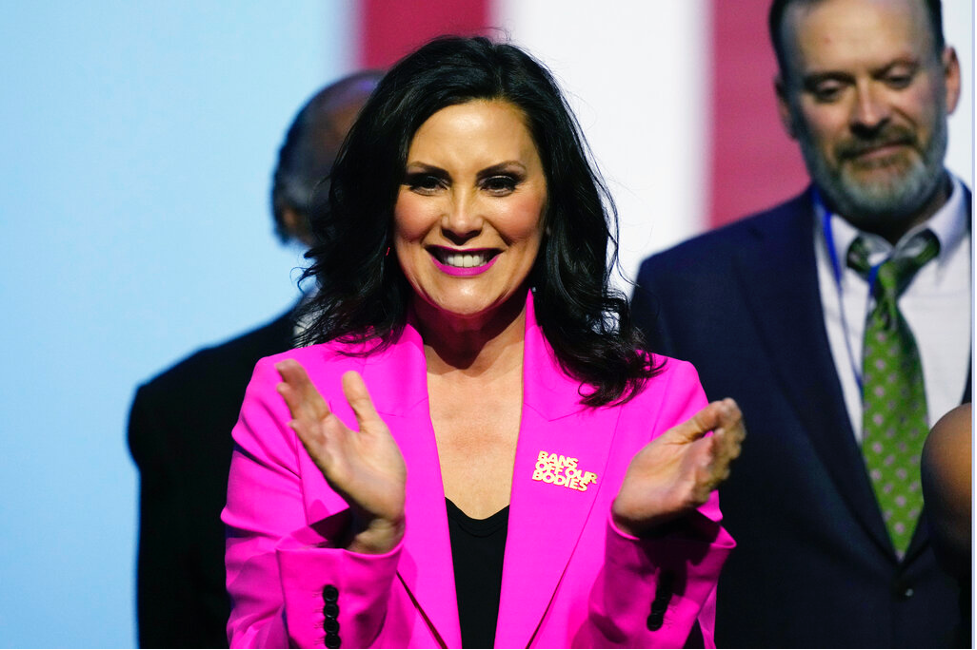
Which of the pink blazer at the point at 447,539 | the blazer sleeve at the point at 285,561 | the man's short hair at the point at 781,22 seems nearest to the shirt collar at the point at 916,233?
the man's short hair at the point at 781,22

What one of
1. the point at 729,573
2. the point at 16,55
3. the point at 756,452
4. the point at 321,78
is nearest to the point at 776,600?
the point at 729,573

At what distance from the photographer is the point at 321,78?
3.18 meters

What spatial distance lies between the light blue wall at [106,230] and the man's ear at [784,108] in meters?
1.21

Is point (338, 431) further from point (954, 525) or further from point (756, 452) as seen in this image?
point (756, 452)

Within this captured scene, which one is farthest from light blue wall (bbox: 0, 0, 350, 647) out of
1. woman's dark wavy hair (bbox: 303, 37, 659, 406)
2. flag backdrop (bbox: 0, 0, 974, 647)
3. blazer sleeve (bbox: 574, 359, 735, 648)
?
blazer sleeve (bbox: 574, 359, 735, 648)

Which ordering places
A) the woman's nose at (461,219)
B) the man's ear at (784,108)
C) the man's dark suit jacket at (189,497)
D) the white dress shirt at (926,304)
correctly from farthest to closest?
the man's ear at (784,108), the white dress shirt at (926,304), the man's dark suit jacket at (189,497), the woman's nose at (461,219)

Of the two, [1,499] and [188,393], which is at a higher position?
[188,393]

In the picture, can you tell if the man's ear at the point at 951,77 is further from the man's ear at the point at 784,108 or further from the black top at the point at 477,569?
the black top at the point at 477,569

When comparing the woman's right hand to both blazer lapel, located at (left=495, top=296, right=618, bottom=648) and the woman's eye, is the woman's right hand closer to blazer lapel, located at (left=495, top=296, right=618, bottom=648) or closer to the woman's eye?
blazer lapel, located at (left=495, top=296, right=618, bottom=648)

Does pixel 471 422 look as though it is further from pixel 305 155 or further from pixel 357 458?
pixel 305 155

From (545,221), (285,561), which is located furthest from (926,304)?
(285,561)

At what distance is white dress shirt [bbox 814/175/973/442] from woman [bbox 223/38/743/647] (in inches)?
34.7

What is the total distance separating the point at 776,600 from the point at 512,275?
1.14 meters

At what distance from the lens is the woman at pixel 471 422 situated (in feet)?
5.20
